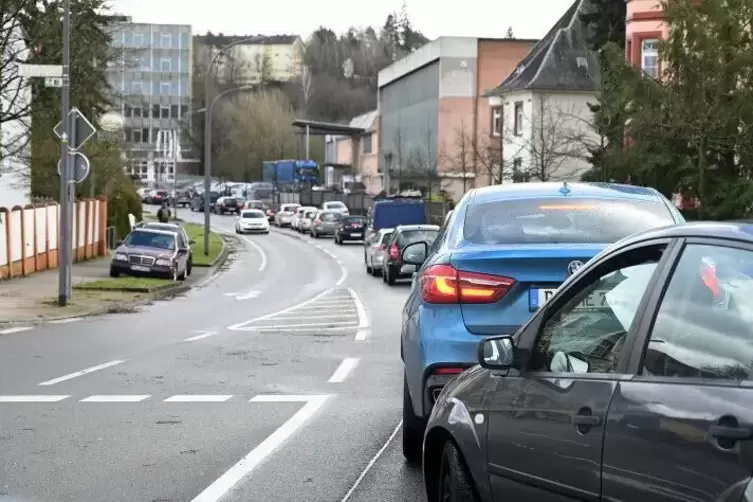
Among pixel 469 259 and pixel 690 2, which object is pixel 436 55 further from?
pixel 469 259

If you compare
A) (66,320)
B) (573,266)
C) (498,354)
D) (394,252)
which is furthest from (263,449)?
(394,252)

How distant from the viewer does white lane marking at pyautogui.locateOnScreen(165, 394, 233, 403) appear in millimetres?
10898

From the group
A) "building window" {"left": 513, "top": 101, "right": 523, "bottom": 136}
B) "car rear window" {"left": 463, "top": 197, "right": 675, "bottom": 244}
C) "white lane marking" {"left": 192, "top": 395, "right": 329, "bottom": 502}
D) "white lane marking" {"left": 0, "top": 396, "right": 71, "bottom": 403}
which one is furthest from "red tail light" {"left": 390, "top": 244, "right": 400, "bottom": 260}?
"building window" {"left": 513, "top": 101, "right": 523, "bottom": 136}

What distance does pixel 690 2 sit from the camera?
83.2 ft

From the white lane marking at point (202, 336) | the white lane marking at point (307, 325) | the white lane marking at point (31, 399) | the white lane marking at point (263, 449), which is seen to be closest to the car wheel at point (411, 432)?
the white lane marking at point (263, 449)

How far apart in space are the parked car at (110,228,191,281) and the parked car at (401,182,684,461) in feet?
89.2

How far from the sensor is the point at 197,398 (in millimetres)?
11102

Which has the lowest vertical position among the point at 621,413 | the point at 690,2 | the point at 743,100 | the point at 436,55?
the point at 621,413

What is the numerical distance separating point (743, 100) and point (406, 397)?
1654 centimetres

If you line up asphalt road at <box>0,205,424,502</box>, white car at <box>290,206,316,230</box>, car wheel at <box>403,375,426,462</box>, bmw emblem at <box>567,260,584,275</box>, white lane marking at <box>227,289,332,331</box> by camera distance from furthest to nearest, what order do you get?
white car at <box>290,206,316,230</box>
white lane marking at <box>227,289,332,331</box>
car wheel at <box>403,375,426,462</box>
asphalt road at <box>0,205,424,502</box>
bmw emblem at <box>567,260,584,275</box>

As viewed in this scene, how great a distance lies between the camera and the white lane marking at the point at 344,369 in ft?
41.3

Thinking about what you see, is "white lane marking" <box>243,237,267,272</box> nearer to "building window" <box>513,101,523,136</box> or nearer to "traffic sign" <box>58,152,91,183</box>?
"building window" <box>513,101,523,136</box>

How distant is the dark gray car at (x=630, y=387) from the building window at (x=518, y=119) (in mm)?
59369

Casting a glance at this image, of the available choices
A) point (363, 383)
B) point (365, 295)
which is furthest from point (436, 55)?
point (363, 383)
